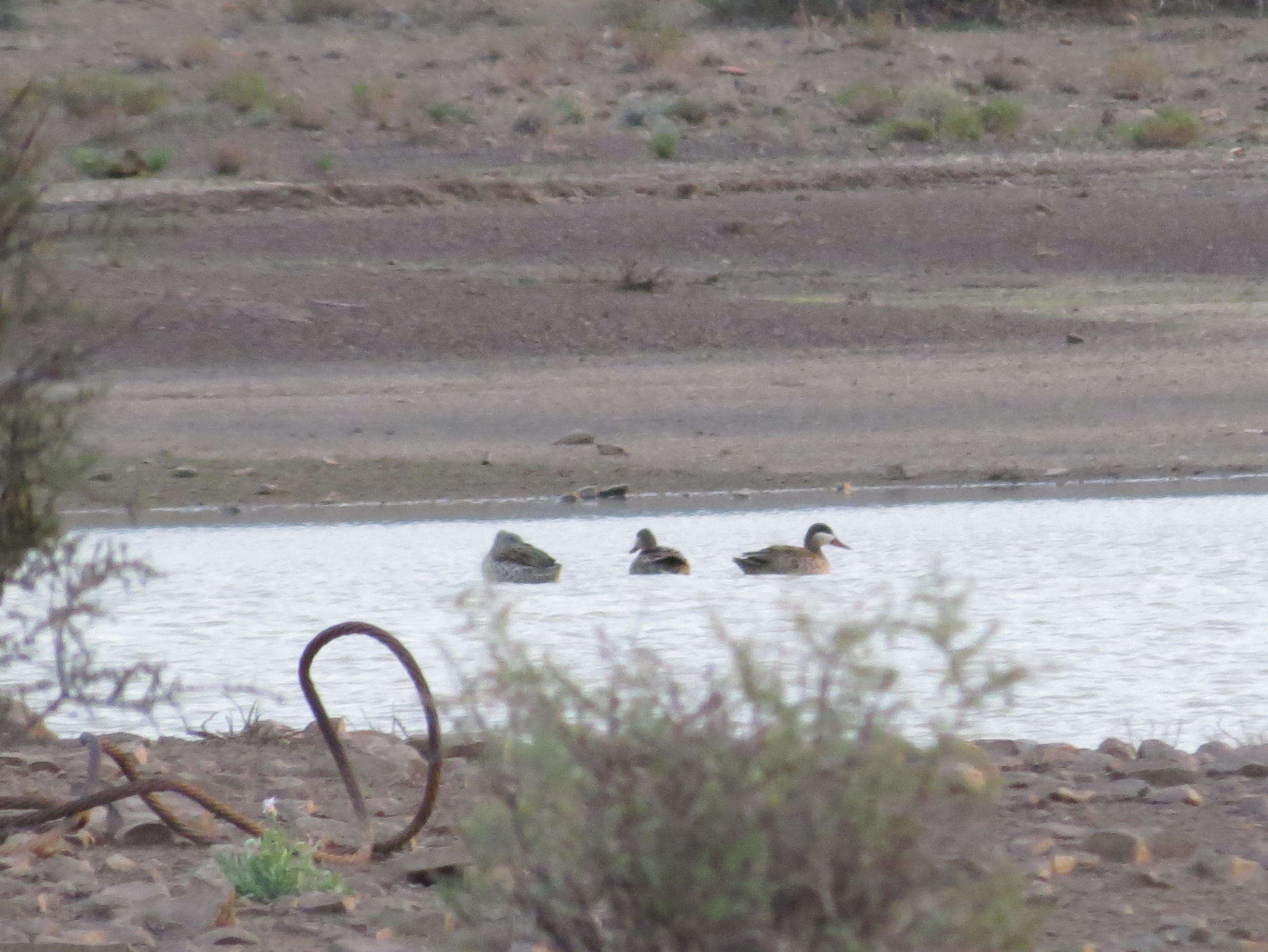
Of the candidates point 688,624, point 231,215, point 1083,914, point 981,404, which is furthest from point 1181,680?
point 231,215

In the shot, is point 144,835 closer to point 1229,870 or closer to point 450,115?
Result: point 1229,870

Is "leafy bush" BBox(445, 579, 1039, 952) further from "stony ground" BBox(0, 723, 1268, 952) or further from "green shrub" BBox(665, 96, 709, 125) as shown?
"green shrub" BBox(665, 96, 709, 125)

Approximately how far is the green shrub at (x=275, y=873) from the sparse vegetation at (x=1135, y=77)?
26.3 m

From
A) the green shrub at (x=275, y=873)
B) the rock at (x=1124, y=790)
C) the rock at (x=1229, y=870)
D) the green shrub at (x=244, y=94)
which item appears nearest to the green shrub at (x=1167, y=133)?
the green shrub at (x=244, y=94)

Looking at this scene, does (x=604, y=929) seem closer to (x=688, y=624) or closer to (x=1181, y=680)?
(x=1181, y=680)

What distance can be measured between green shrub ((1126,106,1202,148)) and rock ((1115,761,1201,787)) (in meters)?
20.6

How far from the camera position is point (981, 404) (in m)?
14.7

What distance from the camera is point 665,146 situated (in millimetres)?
25016

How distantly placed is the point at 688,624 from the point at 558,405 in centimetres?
593

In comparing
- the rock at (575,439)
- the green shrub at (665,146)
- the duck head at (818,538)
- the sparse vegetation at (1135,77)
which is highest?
the sparse vegetation at (1135,77)

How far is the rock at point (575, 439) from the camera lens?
13914mm

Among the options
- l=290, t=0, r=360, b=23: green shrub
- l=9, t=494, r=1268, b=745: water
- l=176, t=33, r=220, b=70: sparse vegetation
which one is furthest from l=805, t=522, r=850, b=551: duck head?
l=290, t=0, r=360, b=23: green shrub

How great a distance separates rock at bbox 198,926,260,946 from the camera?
396 cm

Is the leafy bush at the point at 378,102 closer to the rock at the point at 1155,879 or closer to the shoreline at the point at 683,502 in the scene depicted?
the shoreline at the point at 683,502
